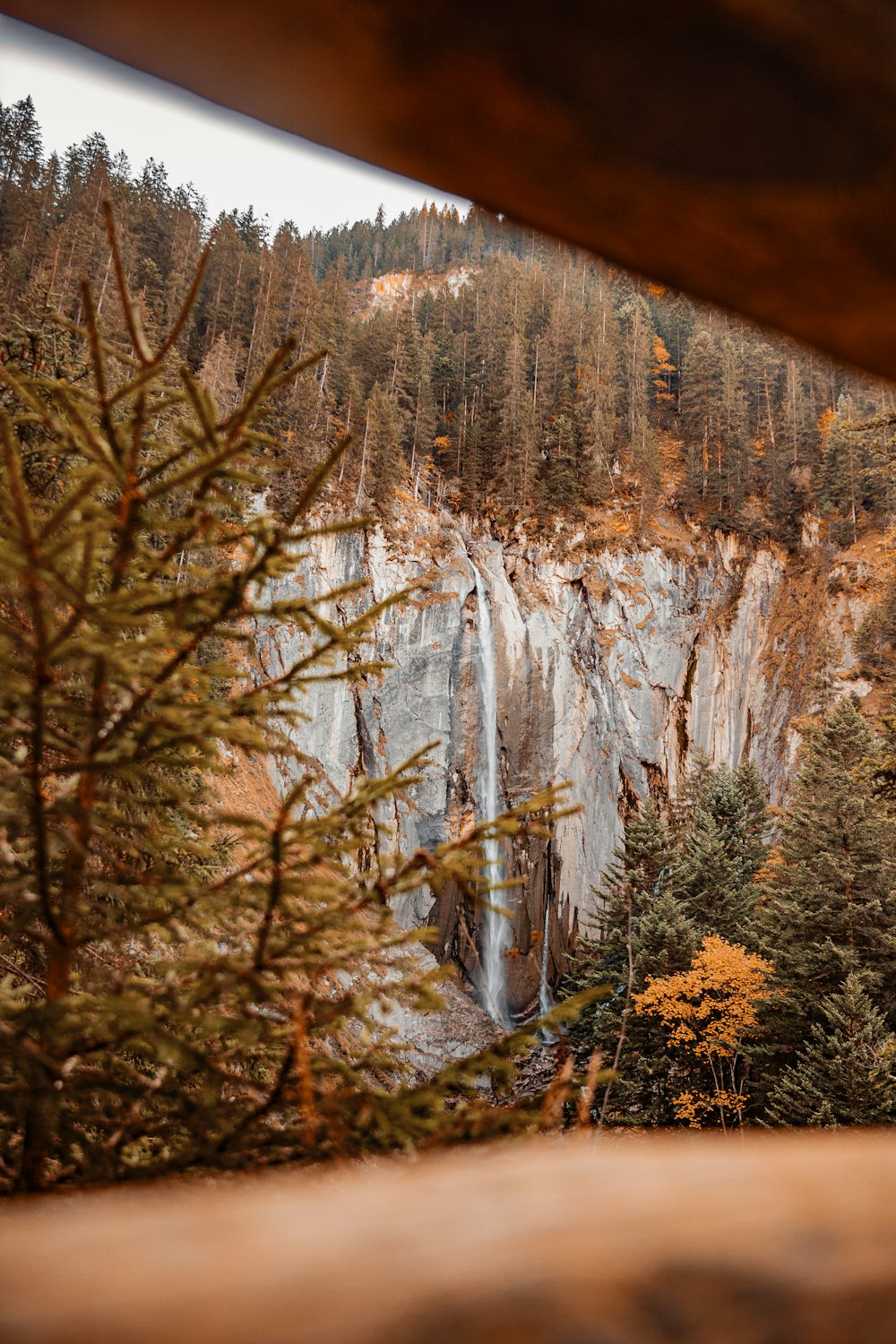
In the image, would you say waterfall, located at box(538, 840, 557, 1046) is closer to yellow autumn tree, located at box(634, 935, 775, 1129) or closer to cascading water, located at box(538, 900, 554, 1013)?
Result: cascading water, located at box(538, 900, 554, 1013)

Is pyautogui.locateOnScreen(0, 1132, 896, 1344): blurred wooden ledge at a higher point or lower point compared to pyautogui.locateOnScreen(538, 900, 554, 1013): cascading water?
higher

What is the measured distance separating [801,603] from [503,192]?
3162 centimetres

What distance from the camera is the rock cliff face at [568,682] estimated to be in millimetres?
23359

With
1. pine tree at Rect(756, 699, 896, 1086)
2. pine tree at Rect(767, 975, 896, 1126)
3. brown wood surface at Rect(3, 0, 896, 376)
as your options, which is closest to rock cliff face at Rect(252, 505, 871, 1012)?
pine tree at Rect(756, 699, 896, 1086)

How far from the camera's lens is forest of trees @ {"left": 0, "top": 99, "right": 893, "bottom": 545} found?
98.5 feet

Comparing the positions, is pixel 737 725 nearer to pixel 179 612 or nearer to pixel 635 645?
pixel 635 645

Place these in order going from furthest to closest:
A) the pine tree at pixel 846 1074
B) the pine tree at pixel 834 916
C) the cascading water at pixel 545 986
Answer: the cascading water at pixel 545 986
the pine tree at pixel 834 916
the pine tree at pixel 846 1074

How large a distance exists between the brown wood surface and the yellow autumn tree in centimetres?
1335

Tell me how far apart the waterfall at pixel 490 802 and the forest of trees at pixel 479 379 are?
6.54m

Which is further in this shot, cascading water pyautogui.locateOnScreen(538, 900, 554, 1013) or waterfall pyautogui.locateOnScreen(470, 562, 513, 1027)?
cascading water pyautogui.locateOnScreen(538, 900, 554, 1013)

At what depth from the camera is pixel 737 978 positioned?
40.8ft

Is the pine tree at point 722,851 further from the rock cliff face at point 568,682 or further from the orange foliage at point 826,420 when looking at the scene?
the orange foliage at point 826,420

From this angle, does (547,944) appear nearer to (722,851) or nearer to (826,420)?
(722,851)

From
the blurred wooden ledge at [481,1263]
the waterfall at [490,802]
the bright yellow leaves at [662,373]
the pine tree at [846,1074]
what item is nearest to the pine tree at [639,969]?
the pine tree at [846,1074]
